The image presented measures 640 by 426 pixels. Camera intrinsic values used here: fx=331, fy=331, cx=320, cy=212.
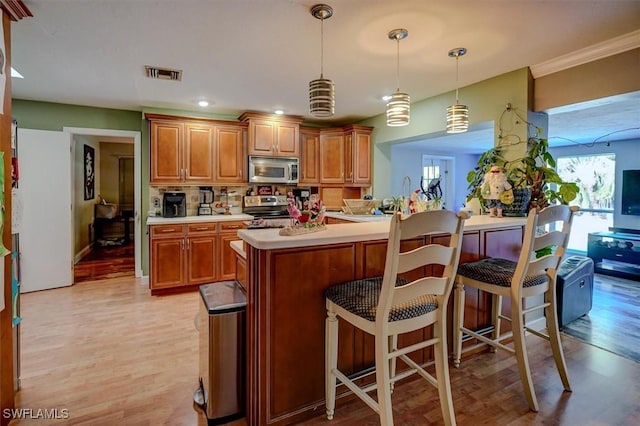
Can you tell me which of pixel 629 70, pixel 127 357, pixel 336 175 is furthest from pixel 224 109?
pixel 629 70

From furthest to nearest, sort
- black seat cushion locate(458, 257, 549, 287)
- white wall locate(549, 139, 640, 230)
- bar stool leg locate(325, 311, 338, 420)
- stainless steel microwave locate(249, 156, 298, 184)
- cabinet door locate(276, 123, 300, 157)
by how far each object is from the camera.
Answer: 1. white wall locate(549, 139, 640, 230)
2. cabinet door locate(276, 123, 300, 157)
3. stainless steel microwave locate(249, 156, 298, 184)
4. black seat cushion locate(458, 257, 549, 287)
5. bar stool leg locate(325, 311, 338, 420)

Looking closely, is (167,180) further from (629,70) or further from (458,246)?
(629,70)

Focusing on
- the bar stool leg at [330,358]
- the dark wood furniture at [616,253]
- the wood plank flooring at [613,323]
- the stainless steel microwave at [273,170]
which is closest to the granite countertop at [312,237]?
the bar stool leg at [330,358]

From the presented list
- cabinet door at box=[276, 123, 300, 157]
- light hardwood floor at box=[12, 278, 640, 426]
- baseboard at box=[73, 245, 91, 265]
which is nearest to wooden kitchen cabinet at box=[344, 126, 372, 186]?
cabinet door at box=[276, 123, 300, 157]

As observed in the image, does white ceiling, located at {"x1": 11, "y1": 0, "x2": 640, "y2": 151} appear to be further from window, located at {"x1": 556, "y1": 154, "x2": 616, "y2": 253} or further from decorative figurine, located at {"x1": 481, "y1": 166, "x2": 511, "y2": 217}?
window, located at {"x1": 556, "y1": 154, "x2": 616, "y2": 253}

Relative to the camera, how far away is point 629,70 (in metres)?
2.42

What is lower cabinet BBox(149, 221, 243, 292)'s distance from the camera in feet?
12.9

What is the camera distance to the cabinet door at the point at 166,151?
4176 mm

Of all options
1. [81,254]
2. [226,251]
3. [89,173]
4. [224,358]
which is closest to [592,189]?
[226,251]

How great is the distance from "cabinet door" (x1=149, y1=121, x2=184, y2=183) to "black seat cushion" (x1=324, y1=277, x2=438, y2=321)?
10.9 feet

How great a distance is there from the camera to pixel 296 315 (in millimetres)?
1735

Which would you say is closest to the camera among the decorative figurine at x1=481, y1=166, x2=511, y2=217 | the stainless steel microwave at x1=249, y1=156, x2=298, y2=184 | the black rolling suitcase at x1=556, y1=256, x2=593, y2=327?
the decorative figurine at x1=481, y1=166, x2=511, y2=217

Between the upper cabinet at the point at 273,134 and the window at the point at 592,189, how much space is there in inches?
217

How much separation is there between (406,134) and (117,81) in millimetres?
3337
